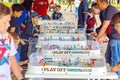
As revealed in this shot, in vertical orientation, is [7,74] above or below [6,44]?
below

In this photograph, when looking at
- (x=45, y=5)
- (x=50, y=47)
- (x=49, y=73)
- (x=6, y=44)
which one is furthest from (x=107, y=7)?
(x=45, y=5)

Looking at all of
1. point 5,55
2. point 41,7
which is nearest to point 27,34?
point 41,7

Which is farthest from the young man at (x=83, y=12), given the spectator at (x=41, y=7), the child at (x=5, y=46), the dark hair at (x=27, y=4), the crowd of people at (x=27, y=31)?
the child at (x=5, y=46)

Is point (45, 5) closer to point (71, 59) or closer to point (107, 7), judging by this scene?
point (107, 7)

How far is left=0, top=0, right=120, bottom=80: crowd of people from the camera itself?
2.97 m

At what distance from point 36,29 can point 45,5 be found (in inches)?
98.7

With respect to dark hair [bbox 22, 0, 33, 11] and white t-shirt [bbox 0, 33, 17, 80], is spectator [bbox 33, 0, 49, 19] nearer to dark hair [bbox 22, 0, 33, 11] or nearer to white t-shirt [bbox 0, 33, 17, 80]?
dark hair [bbox 22, 0, 33, 11]

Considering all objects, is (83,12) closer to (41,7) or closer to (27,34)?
(41,7)

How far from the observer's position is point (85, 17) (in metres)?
9.66

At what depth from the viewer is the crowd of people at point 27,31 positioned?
2.97 meters

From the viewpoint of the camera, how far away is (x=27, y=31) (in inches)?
267

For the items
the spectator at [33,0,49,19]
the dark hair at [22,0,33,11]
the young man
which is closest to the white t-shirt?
the dark hair at [22,0,33,11]

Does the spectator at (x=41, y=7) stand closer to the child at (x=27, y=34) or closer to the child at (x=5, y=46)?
the child at (x=27, y=34)

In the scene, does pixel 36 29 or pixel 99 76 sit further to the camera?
pixel 36 29
